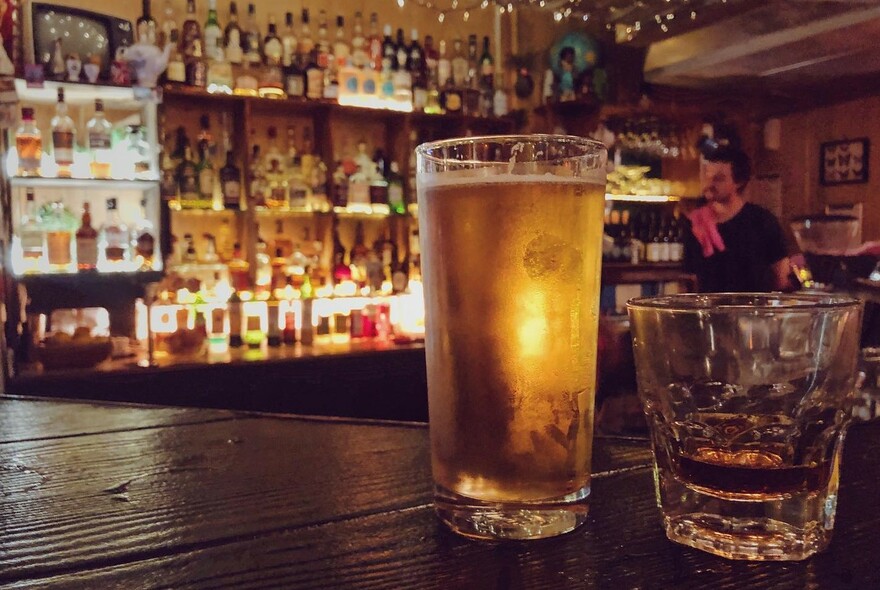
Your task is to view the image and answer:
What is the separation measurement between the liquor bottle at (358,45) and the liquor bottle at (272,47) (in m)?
0.39

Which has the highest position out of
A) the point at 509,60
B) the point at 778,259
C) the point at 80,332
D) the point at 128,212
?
the point at 509,60

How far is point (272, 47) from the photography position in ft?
11.5

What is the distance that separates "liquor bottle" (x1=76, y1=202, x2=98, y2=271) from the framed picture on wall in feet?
13.6

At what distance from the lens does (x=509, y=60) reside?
4395 millimetres

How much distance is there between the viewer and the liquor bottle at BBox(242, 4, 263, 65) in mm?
3453

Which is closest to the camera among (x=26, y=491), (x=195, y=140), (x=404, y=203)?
(x=26, y=491)

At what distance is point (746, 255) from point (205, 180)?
235 centimetres

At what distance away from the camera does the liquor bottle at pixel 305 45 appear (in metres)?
3.60

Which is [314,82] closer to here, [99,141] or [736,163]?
[99,141]

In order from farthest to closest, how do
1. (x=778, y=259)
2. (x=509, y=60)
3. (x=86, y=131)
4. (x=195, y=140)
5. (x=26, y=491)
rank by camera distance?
(x=509, y=60) < (x=195, y=140) < (x=86, y=131) < (x=778, y=259) < (x=26, y=491)

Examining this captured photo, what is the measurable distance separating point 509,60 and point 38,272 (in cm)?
282

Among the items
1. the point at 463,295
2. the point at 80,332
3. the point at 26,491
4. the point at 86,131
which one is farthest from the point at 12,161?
the point at 463,295

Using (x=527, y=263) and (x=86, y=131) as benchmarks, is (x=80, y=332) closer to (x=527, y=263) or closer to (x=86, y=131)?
(x=86, y=131)

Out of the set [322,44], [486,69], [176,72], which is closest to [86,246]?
[176,72]
